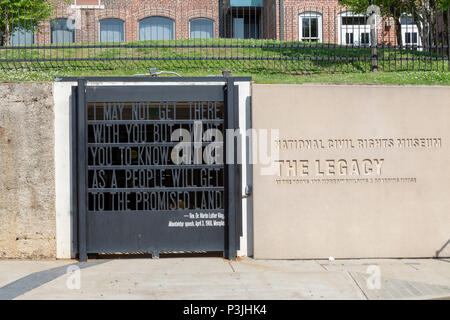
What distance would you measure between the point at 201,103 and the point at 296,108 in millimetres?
1528

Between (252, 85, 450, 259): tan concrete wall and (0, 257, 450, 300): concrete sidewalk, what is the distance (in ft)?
1.16

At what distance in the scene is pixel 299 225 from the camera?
26.0 feet

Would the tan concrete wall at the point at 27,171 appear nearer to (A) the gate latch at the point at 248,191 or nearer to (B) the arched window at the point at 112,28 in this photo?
(A) the gate latch at the point at 248,191

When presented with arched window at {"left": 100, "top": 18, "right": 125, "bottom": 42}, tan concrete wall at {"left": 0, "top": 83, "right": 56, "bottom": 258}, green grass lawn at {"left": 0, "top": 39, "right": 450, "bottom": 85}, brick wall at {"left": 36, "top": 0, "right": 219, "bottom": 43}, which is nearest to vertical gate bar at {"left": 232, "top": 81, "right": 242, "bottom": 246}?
green grass lawn at {"left": 0, "top": 39, "right": 450, "bottom": 85}

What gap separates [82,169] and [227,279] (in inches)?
114

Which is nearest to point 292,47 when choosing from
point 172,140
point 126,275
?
point 172,140

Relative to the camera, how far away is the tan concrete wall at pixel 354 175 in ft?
26.0

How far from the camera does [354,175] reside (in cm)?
804

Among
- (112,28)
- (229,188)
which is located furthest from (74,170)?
(112,28)

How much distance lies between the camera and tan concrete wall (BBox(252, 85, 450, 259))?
7.92m

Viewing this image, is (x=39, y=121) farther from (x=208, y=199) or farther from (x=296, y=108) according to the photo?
(x=296, y=108)

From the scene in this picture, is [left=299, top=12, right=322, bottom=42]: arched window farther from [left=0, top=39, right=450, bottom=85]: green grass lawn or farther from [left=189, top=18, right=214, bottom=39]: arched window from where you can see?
[left=0, top=39, right=450, bottom=85]: green grass lawn

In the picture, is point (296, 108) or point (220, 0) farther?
point (220, 0)

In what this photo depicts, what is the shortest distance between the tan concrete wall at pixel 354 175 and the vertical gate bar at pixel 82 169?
2670mm
